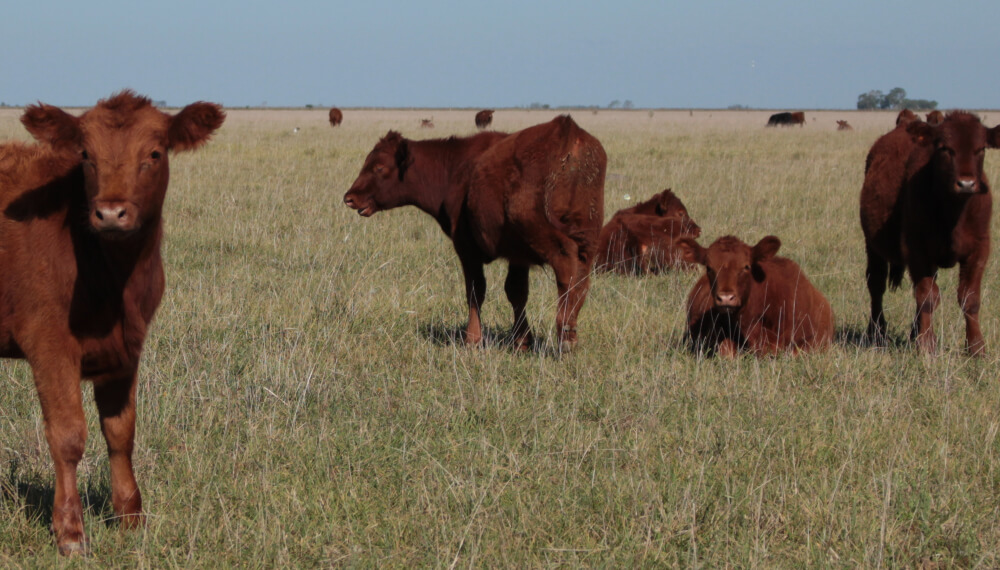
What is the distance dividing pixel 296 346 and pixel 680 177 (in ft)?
45.2

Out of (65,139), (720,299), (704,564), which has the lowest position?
(704,564)

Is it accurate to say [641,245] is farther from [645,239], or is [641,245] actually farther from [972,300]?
[972,300]

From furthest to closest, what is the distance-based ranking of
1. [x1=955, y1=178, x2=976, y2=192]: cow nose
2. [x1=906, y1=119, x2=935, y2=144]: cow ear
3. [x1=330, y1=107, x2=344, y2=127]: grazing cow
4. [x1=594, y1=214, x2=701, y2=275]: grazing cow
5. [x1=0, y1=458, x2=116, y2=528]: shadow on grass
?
[x1=330, y1=107, x2=344, y2=127]: grazing cow, [x1=594, y1=214, x2=701, y2=275]: grazing cow, [x1=906, y1=119, x2=935, y2=144]: cow ear, [x1=955, y1=178, x2=976, y2=192]: cow nose, [x1=0, y1=458, x2=116, y2=528]: shadow on grass

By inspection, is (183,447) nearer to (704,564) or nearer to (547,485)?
(547,485)

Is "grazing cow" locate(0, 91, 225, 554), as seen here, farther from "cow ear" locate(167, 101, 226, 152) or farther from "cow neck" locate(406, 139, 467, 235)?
"cow neck" locate(406, 139, 467, 235)

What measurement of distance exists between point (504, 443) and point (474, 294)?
268cm

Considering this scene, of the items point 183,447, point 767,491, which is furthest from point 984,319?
point 183,447

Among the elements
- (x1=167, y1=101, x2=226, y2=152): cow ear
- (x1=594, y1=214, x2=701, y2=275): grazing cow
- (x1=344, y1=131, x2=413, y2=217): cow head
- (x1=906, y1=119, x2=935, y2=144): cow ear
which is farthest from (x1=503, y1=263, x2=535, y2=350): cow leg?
(x1=167, y1=101, x2=226, y2=152): cow ear

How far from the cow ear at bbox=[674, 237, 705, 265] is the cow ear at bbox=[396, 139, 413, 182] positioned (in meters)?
2.71

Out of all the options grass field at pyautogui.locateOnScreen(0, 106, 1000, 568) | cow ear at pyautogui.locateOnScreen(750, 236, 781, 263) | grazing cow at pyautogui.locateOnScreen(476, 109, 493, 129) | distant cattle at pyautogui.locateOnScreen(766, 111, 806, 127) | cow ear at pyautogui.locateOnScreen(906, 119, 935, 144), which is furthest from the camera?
distant cattle at pyautogui.locateOnScreen(766, 111, 806, 127)

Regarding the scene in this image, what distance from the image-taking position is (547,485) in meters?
4.22

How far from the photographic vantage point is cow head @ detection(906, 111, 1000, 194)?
6570mm

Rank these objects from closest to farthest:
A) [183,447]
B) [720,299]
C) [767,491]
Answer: [767,491] → [183,447] → [720,299]

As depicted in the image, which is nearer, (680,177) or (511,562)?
(511,562)
